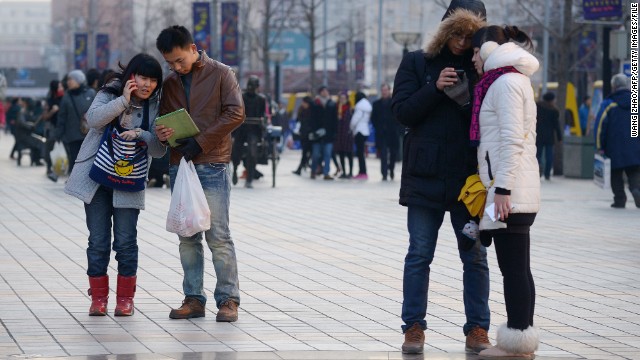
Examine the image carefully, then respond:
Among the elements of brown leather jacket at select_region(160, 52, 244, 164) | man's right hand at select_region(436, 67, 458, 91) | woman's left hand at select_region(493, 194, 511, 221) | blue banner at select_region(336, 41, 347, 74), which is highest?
blue banner at select_region(336, 41, 347, 74)

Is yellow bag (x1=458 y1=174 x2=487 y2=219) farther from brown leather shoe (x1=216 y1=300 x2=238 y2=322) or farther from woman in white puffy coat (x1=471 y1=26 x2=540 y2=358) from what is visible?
brown leather shoe (x1=216 y1=300 x2=238 y2=322)

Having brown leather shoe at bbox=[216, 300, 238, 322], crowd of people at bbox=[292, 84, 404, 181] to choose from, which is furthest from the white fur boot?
crowd of people at bbox=[292, 84, 404, 181]

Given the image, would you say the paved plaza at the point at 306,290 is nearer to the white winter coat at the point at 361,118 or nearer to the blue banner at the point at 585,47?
the white winter coat at the point at 361,118

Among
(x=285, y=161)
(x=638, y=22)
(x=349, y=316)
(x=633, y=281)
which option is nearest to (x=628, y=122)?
(x=638, y=22)

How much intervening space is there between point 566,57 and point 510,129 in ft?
85.5

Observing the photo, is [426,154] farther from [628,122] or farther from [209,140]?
[628,122]

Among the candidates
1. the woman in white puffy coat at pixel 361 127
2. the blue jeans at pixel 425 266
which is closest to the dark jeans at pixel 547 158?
the woman in white puffy coat at pixel 361 127

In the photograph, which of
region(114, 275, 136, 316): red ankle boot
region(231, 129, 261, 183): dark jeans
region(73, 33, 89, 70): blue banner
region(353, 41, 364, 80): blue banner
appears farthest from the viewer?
region(353, 41, 364, 80): blue banner

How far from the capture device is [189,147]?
876 centimetres

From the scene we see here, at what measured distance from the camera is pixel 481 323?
309 inches

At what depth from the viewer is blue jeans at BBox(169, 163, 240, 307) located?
8.93 meters

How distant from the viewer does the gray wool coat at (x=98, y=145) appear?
893cm

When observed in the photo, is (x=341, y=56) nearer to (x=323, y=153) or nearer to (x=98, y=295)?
(x=323, y=153)

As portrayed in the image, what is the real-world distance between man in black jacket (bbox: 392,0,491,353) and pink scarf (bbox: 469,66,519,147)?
0.09 metres
